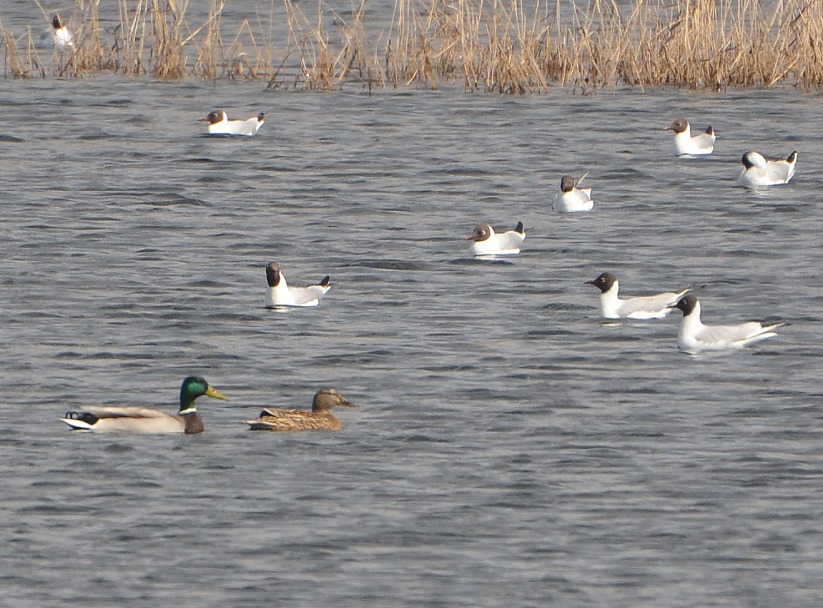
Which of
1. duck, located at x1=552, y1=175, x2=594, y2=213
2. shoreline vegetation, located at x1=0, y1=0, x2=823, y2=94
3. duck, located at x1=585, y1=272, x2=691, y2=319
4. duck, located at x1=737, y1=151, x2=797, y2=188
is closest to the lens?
duck, located at x1=585, y1=272, x2=691, y2=319

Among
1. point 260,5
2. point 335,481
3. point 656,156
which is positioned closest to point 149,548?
point 335,481

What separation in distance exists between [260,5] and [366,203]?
15728 millimetres

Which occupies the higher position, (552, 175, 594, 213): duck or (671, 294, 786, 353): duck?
(552, 175, 594, 213): duck

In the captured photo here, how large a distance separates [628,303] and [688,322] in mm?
1006

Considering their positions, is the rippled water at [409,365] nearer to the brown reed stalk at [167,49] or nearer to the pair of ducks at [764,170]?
the pair of ducks at [764,170]

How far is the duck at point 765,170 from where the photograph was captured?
20516mm

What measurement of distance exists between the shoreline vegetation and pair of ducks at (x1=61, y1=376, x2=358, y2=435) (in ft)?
37.8

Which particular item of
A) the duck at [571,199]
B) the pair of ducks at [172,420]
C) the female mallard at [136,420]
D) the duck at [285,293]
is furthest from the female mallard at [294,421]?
the duck at [571,199]

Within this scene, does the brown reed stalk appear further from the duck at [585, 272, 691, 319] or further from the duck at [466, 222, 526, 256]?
the duck at [585, 272, 691, 319]

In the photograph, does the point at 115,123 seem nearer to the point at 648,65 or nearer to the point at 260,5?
the point at 648,65

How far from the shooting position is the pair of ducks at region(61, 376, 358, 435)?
11469mm

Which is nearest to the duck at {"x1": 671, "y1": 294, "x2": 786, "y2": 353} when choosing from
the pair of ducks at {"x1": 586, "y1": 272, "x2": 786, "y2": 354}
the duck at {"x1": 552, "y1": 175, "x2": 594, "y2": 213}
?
the pair of ducks at {"x1": 586, "y1": 272, "x2": 786, "y2": 354}

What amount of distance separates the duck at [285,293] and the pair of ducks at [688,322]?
216 centimetres

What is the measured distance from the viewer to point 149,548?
9523 millimetres
